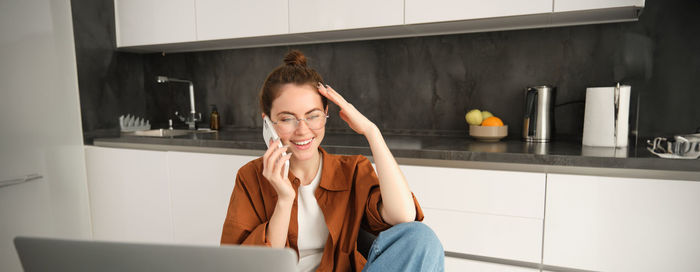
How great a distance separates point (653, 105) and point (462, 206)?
0.95m

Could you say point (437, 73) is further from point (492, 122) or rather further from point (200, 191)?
point (200, 191)

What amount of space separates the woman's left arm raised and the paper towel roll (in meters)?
1.00

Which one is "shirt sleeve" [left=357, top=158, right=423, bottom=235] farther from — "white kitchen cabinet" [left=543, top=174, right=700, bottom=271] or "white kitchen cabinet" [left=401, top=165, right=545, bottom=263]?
"white kitchen cabinet" [left=543, top=174, right=700, bottom=271]

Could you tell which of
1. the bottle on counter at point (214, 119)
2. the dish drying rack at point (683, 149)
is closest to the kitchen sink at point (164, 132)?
the bottle on counter at point (214, 119)

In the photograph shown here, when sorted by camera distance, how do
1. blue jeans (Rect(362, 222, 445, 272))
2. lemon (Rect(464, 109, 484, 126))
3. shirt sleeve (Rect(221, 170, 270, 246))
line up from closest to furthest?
blue jeans (Rect(362, 222, 445, 272)) < shirt sleeve (Rect(221, 170, 270, 246)) < lemon (Rect(464, 109, 484, 126))

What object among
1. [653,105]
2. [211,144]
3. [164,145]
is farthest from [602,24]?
[164,145]

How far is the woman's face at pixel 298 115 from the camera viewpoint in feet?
3.28

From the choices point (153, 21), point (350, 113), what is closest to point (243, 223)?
point (350, 113)

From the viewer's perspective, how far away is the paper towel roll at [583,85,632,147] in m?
1.47

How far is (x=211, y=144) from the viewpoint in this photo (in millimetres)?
1890

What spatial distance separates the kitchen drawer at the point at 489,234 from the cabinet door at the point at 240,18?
1.23 meters

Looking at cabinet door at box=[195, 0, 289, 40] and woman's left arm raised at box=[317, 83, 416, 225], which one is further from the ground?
cabinet door at box=[195, 0, 289, 40]

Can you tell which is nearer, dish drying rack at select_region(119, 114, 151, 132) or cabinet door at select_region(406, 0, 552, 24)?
cabinet door at select_region(406, 0, 552, 24)

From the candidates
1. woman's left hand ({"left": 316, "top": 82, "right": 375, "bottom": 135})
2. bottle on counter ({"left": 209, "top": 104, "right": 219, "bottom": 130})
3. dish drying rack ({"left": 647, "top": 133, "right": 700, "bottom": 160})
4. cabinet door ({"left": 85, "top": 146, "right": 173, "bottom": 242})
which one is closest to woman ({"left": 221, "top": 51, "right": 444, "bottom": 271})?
woman's left hand ({"left": 316, "top": 82, "right": 375, "bottom": 135})
